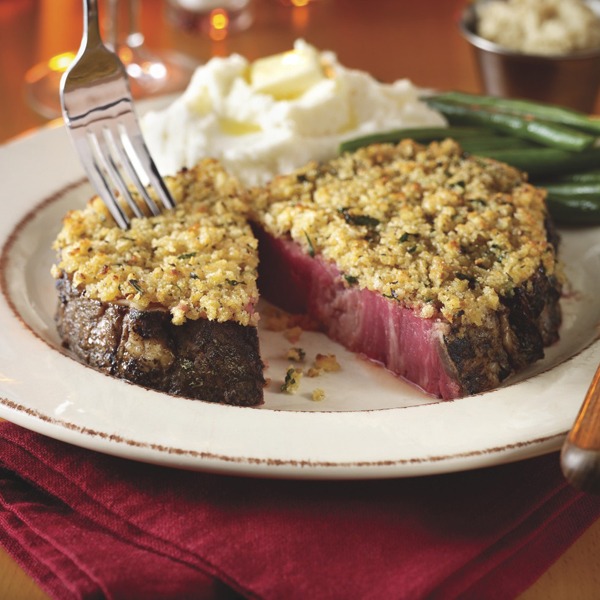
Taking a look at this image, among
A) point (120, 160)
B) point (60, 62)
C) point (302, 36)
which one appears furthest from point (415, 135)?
point (60, 62)

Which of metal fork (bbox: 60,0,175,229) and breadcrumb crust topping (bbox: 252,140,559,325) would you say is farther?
metal fork (bbox: 60,0,175,229)

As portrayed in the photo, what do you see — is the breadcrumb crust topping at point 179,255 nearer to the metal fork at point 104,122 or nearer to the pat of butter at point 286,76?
the metal fork at point 104,122

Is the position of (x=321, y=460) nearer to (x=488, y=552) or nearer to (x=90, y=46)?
(x=488, y=552)

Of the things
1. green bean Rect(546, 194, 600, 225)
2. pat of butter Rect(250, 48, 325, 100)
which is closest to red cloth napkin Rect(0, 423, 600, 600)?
green bean Rect(546, 194, 600, 225)

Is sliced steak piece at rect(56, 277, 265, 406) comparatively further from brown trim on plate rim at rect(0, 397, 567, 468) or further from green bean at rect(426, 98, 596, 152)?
green bean at rect(426, 98, 596, 152)

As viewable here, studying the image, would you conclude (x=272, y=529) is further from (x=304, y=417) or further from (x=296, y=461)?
(x=304, y=417)

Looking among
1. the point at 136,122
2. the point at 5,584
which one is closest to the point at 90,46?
the point at 136,122
